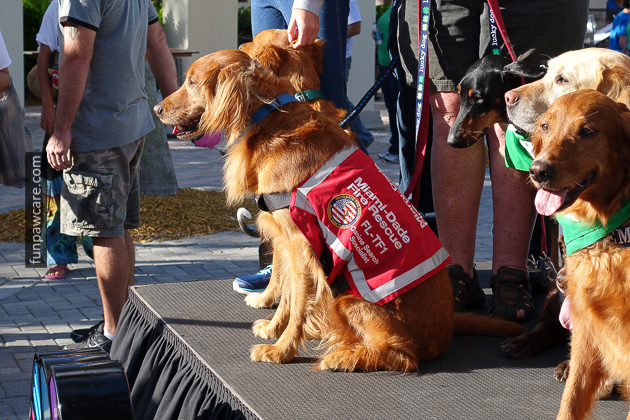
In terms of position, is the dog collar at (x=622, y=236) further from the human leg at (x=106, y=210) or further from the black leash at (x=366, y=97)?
the human leg at (x=106, y=210)

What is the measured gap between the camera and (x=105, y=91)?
4.13 m

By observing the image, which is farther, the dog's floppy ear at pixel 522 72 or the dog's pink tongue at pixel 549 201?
the dog's floppy ear at pixel 522 72

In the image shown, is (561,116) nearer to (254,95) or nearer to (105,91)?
(254,95)

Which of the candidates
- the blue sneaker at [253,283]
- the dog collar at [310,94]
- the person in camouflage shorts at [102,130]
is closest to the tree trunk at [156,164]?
the person in camouflage shorts at [102,130]

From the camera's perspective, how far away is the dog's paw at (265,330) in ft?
10.3

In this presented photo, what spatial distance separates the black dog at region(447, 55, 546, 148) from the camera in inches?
120

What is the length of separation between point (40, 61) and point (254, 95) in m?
2.87

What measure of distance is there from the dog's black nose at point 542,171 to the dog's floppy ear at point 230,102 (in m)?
1.21

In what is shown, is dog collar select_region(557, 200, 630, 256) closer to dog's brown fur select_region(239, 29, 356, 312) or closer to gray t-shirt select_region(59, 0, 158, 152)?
dog's brown fur select_region(239, 29, 356, 312)

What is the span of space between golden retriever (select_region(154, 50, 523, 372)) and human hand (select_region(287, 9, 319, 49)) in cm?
63

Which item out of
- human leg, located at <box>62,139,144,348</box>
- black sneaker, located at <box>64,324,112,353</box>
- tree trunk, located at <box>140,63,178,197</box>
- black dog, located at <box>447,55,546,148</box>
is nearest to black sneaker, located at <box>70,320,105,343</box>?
black sneaker, located at <box>64,324,112,353</box>

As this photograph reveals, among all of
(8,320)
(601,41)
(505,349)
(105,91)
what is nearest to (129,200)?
(105,91)

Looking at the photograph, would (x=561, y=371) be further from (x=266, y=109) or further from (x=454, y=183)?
(x=266, y=109)

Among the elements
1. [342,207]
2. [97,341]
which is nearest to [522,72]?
[342,207]
